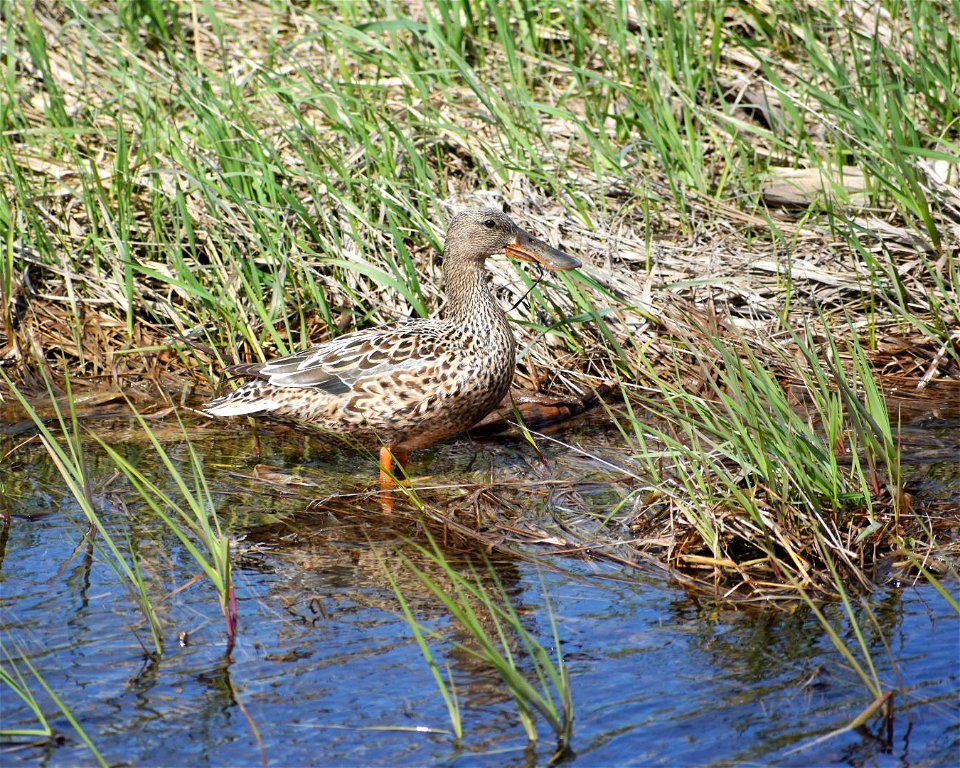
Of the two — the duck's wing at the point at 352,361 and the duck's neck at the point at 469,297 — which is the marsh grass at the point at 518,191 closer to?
the duck's neck at the point at 469,297

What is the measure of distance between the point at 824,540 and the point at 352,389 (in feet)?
7.04

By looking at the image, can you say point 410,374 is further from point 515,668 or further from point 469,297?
point 515,668

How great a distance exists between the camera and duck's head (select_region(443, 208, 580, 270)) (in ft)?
18.6

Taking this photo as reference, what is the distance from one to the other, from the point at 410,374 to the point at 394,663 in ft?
6.15

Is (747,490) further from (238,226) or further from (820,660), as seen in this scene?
(238,226)

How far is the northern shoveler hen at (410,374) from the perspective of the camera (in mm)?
5289

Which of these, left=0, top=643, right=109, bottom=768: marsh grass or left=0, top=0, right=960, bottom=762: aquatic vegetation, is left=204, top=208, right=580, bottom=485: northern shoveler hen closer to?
left=0, top=0, right=960, bottom=762: aquatic vegetation

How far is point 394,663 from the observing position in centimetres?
361

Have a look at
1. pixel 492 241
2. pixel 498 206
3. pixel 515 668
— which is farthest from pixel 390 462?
pixel 515 668

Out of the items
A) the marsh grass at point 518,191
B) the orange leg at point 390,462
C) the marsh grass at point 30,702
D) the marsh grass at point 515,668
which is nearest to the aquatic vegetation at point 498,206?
the marsh grass at point 518,191

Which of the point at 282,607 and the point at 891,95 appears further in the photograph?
the point at 891,95

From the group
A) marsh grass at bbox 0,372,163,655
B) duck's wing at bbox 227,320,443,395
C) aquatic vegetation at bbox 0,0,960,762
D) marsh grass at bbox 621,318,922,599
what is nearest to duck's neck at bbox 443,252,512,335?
duck's wing at bbox 227,320,443,395

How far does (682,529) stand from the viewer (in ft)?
13.7

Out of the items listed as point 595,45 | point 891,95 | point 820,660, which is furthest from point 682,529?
point 595,45
